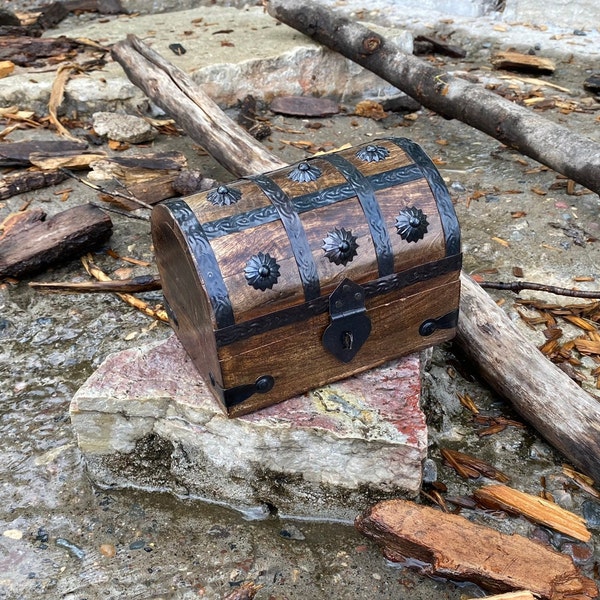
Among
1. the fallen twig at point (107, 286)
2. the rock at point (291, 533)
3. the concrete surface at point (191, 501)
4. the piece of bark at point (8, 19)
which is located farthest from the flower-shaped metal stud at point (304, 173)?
the piece of bark at point (8, 19)

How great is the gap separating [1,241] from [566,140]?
3593 mm

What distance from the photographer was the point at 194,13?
775 centimetres

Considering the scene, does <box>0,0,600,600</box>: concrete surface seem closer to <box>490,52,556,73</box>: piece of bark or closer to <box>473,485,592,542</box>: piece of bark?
<box>473,485,592,542</box>: piece of bark

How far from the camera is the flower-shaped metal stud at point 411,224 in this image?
9.21ft

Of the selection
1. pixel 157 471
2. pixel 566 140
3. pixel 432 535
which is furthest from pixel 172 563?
pixel 566 140

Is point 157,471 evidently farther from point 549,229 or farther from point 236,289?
point 549,229

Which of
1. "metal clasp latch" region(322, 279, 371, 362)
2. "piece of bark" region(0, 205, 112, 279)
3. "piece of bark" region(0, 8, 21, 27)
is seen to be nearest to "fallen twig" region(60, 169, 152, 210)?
"piece of bark" region(0, 205, 112, 279)

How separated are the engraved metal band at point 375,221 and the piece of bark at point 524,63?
478cm

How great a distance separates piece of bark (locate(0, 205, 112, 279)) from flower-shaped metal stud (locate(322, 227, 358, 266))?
6.95 ft

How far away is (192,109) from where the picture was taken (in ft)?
17.0

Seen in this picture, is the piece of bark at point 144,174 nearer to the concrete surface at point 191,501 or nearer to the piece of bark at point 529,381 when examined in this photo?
the concrete surface at point 191,501

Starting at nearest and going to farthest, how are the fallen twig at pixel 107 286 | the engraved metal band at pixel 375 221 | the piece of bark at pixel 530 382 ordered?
the engraved metal band at pixel 375 221
the piece of bark at pixel 530 382
the fallen twig at pixel 107 286

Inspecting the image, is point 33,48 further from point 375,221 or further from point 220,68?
point 375,221

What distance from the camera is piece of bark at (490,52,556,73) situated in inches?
270
